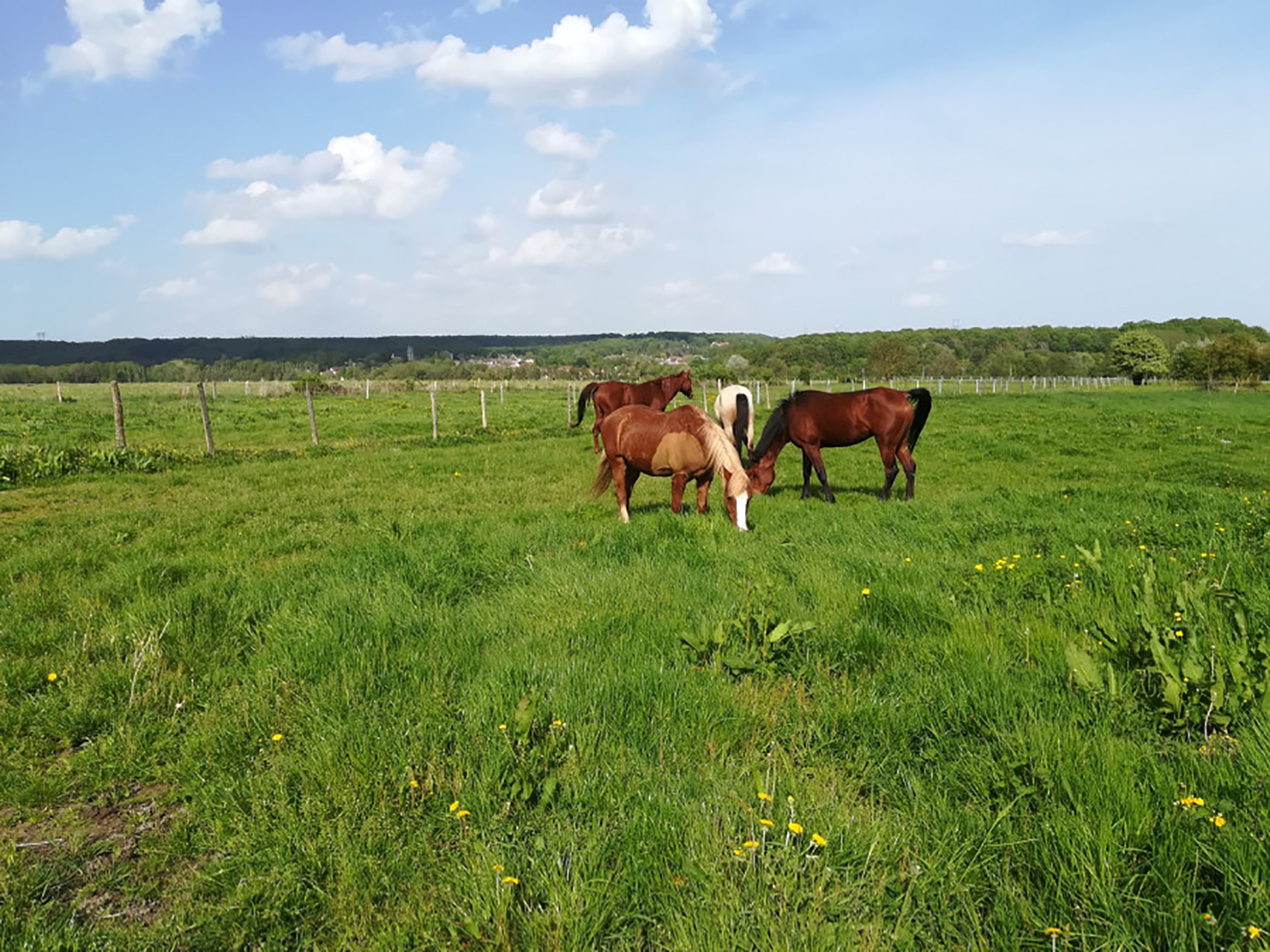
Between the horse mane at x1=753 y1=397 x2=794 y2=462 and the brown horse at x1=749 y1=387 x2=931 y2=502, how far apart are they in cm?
1

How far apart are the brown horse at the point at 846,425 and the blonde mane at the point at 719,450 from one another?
2.64 metres

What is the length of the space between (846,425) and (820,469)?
3.27ft

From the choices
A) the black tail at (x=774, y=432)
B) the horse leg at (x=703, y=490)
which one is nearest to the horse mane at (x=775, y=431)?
the black tail at (x=774, y=432)

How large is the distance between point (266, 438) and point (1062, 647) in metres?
22.7

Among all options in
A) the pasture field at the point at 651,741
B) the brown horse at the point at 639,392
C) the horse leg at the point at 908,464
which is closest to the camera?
the pasture field at the point at 651,741

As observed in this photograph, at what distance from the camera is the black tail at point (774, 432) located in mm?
11555

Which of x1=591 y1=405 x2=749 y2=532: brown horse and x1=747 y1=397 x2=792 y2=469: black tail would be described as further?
x1=747 y1=397 x2=792 y2=469: black tail

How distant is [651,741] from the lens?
3.26 metres

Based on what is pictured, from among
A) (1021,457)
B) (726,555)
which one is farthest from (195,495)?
(1021,457)

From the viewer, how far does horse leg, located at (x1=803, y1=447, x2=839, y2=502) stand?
10.9 meters

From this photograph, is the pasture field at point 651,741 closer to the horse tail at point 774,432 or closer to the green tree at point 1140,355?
the horse tail at point 774,432

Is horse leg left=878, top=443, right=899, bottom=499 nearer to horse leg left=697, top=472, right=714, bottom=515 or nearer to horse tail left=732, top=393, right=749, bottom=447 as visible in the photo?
horse tail left=732, top=393, right=749, bottom=447

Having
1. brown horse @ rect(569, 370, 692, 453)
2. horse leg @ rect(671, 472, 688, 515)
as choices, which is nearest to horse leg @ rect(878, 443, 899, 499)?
horse leg @ rect(671, 472, 688, 515)

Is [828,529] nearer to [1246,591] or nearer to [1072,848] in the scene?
[1246,591]
